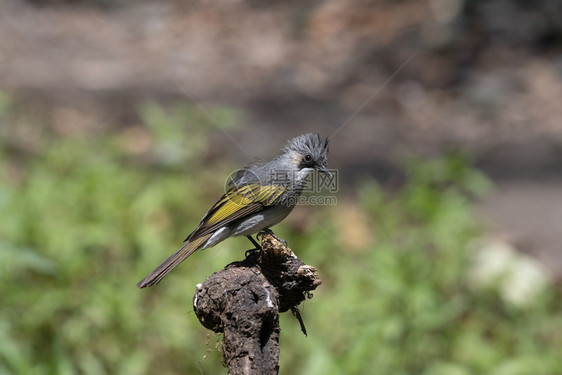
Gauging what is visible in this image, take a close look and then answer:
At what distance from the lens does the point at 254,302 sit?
2.53m

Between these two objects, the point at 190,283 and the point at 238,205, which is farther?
the point at 190,283

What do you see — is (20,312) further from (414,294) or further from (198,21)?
(198,21)

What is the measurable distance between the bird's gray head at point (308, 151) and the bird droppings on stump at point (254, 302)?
1179mm

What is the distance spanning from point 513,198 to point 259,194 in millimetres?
6364

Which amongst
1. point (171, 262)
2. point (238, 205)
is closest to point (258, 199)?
point (238, 205)

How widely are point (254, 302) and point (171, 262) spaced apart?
135 cm

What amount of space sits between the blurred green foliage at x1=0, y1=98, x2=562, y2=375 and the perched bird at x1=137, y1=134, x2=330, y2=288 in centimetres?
103

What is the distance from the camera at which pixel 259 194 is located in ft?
13.6

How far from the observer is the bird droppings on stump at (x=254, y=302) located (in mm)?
2395

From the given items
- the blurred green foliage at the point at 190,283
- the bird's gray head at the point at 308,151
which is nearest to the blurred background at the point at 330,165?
the blurred green foliage at the point at 190,283

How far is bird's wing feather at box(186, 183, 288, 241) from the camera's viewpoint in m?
4.12

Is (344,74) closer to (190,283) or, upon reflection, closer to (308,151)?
(190,283)

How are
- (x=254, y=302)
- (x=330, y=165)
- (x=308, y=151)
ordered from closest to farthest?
1. (x=254, y=302)
2. (x=308, y=151)
3. (x=330, y=165)

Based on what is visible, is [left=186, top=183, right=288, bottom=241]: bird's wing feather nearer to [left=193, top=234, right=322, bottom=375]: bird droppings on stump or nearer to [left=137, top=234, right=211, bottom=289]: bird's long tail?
[left=137, top=234, right=211, bottom=289]: bird's long tail
